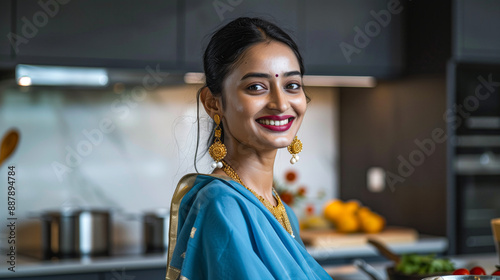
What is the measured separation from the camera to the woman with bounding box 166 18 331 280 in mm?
972

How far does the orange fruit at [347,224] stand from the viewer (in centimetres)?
318

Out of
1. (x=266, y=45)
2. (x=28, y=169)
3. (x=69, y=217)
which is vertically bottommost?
(x=69, y=217)

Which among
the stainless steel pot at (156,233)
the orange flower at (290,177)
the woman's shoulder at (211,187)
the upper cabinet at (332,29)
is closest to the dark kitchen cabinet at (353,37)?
the upper cabinet at (332,29)

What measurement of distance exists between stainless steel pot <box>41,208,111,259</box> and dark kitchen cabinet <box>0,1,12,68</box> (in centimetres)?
71

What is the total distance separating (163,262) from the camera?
2.64m

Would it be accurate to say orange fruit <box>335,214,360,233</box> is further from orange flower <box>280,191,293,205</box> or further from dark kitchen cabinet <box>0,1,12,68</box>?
dark kitchen cabinet <box>0,1,12,68</box>

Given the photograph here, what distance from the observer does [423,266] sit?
5.50ft

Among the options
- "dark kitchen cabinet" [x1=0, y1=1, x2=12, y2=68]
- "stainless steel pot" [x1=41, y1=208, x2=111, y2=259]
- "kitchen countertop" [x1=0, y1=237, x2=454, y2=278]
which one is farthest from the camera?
"stainless steel pot" [x1=41, y1=208, x2=111, y2=259]

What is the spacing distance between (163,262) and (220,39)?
1.68 metres

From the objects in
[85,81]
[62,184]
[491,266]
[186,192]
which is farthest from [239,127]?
[62,184]

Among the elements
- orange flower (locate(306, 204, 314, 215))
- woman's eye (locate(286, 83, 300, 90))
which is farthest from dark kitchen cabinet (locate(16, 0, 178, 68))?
woman's eye (locate(286, 83, 300, 90))

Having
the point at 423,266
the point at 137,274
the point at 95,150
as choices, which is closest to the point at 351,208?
the point at 137,274

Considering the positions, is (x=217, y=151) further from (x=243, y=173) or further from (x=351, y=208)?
(x=351, y=208)

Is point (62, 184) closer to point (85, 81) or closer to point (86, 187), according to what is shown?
point (86, 187)
